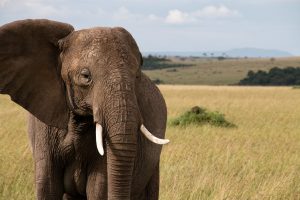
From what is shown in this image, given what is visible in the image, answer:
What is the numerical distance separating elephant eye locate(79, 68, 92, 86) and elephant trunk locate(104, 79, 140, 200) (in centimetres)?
28

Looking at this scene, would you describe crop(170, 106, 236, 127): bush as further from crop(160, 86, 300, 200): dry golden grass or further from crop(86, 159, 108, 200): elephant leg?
crop(86, 159, 108, 200): elephant leg

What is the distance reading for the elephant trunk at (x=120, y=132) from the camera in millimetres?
4176

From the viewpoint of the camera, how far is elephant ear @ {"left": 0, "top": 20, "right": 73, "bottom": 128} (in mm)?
4871

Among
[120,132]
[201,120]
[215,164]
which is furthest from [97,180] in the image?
[201,120]

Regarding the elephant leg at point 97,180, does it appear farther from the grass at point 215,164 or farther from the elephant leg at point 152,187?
the grass at point 215,164

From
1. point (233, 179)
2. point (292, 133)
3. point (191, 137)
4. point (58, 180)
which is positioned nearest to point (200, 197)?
point (233, 179)

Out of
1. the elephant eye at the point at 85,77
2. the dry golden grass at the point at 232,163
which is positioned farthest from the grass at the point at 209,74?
the elephant eye at the point at 85,77

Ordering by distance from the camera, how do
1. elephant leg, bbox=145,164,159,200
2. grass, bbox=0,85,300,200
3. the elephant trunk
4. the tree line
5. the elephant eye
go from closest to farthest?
the elephant trunk, the elephant eye, elephant leg, bbox=145,164,159,200, grass, bbox=0,85,300,200, the tree line

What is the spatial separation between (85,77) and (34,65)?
0.69 m

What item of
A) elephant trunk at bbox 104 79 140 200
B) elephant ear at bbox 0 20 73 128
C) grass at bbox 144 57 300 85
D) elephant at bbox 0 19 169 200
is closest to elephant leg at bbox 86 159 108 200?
elephant at bbox 0 19 169 200

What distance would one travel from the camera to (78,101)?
459 centimetres

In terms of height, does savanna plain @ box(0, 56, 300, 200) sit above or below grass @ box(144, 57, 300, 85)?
above

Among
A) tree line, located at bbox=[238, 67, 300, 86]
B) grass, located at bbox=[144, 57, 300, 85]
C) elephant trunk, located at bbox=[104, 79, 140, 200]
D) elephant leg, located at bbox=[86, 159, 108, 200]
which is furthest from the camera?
grass, located at bbox=[144, 57, 300, 85]

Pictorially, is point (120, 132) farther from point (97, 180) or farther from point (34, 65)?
point (34, 65)
